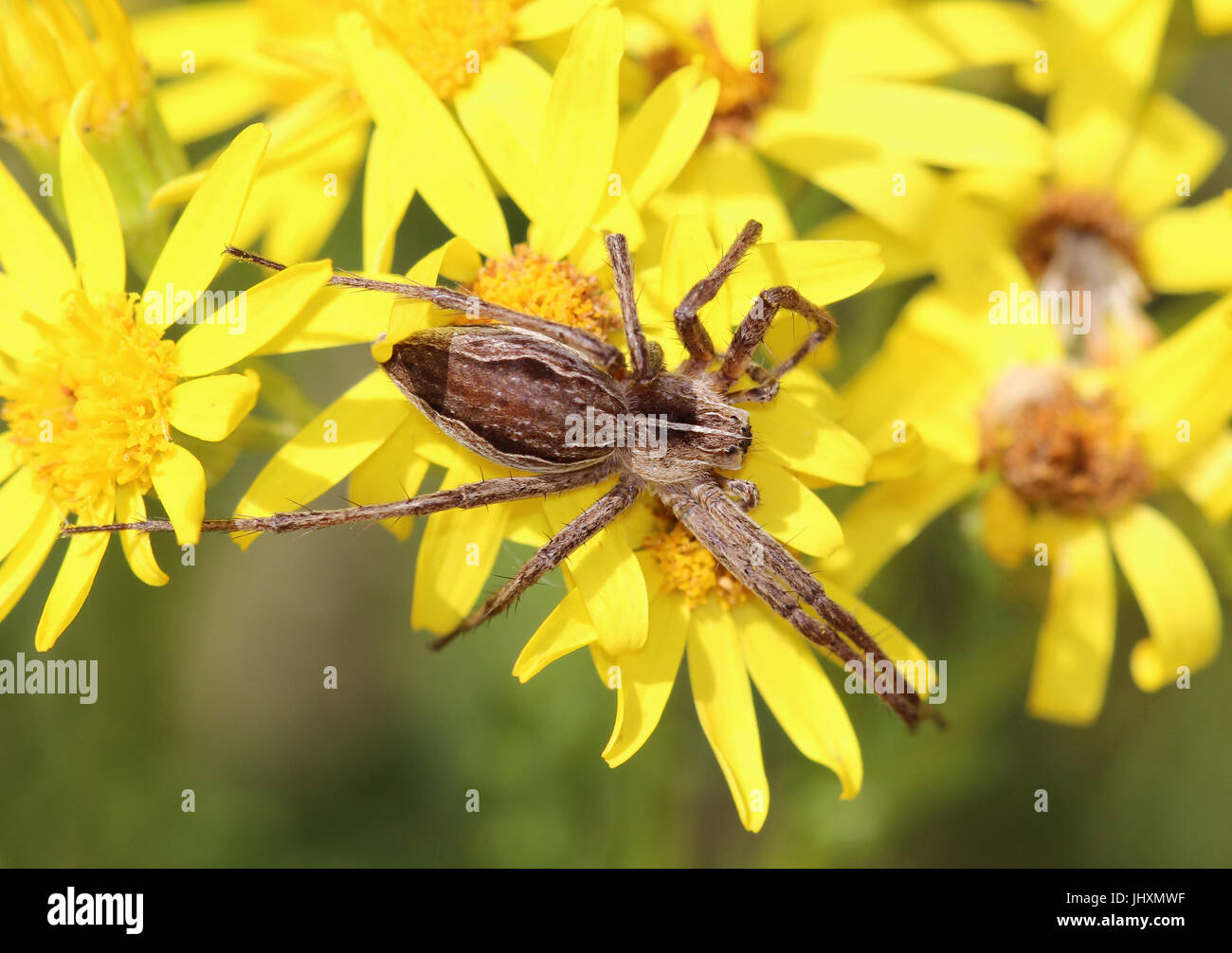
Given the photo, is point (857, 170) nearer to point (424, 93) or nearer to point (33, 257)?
point (424, 93)

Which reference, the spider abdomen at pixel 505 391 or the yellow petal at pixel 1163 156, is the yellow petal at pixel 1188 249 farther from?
the spider abdomen at pixel 505 391

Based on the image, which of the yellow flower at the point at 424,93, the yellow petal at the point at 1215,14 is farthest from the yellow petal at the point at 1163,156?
the yellow flower at the point at 424,93

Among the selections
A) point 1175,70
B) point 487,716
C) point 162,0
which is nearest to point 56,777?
point 487,716

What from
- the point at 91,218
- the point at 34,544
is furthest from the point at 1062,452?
the point at 34,544

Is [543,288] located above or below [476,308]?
above

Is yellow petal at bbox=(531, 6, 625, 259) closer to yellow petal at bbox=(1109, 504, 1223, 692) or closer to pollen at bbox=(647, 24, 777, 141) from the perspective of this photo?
pollen at bbox=(647, 24, 777, 141)

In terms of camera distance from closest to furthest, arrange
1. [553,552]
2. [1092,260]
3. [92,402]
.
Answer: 1. [92,402]
2. [553,552]
3. [1092,260]
